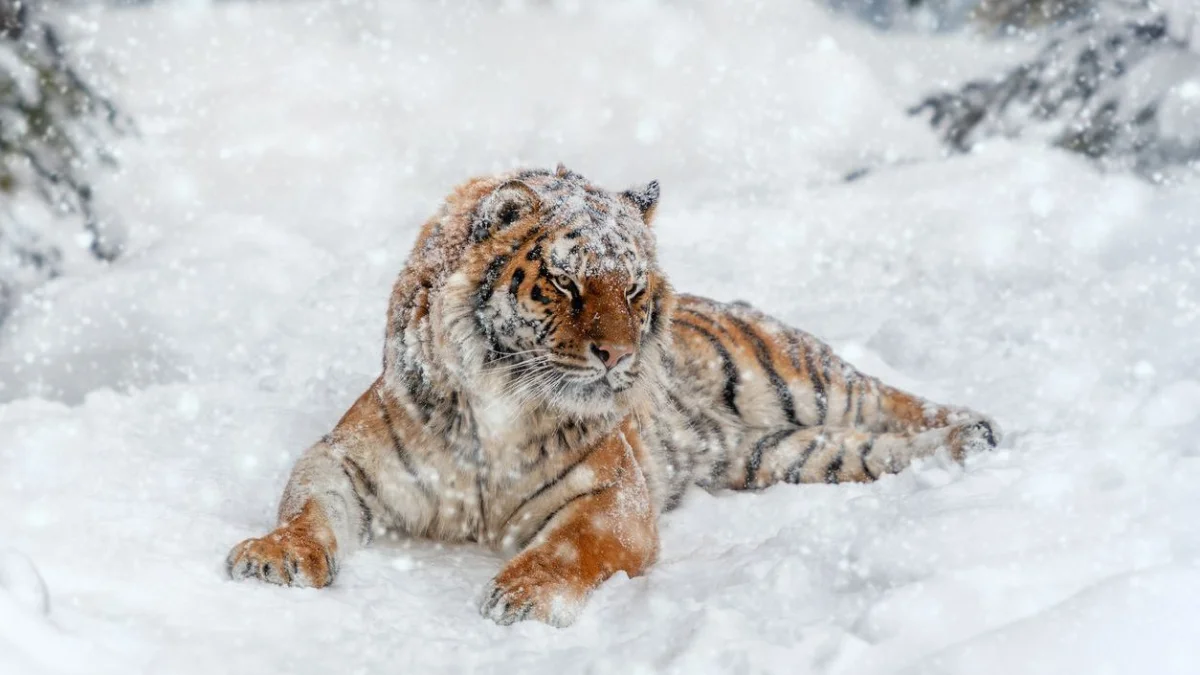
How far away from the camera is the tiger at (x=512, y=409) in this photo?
2854mm

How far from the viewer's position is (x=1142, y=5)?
7.21 meters

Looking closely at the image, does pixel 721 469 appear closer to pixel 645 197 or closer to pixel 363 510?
pixel 645 197

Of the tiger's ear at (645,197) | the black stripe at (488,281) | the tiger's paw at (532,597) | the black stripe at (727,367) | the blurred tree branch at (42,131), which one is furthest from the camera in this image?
the blurred tree branch at (42,131)

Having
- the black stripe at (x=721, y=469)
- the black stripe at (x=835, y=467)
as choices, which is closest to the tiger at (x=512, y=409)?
the black stripe at (x=835, y=467)

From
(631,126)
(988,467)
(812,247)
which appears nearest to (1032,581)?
(988,467)

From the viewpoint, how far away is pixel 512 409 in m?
3.06

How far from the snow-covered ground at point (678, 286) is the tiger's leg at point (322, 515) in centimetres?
11

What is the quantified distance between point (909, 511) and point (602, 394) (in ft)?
2.98

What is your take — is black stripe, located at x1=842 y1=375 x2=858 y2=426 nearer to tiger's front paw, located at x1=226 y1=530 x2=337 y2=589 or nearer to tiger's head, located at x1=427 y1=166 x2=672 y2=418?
tiger's head, located at x1=427 y1=166 x2=672 y2=418

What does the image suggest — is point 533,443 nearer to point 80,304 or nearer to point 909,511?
point 909,511

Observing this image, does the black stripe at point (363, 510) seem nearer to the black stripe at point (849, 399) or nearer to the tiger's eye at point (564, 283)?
the tiger's eye at point (564, 283)

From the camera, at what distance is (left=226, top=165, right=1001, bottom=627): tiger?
→ 285 cm

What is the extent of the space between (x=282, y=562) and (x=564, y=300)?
1.01 m

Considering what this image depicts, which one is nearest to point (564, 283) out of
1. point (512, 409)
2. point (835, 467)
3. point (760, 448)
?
point (512, 409)
